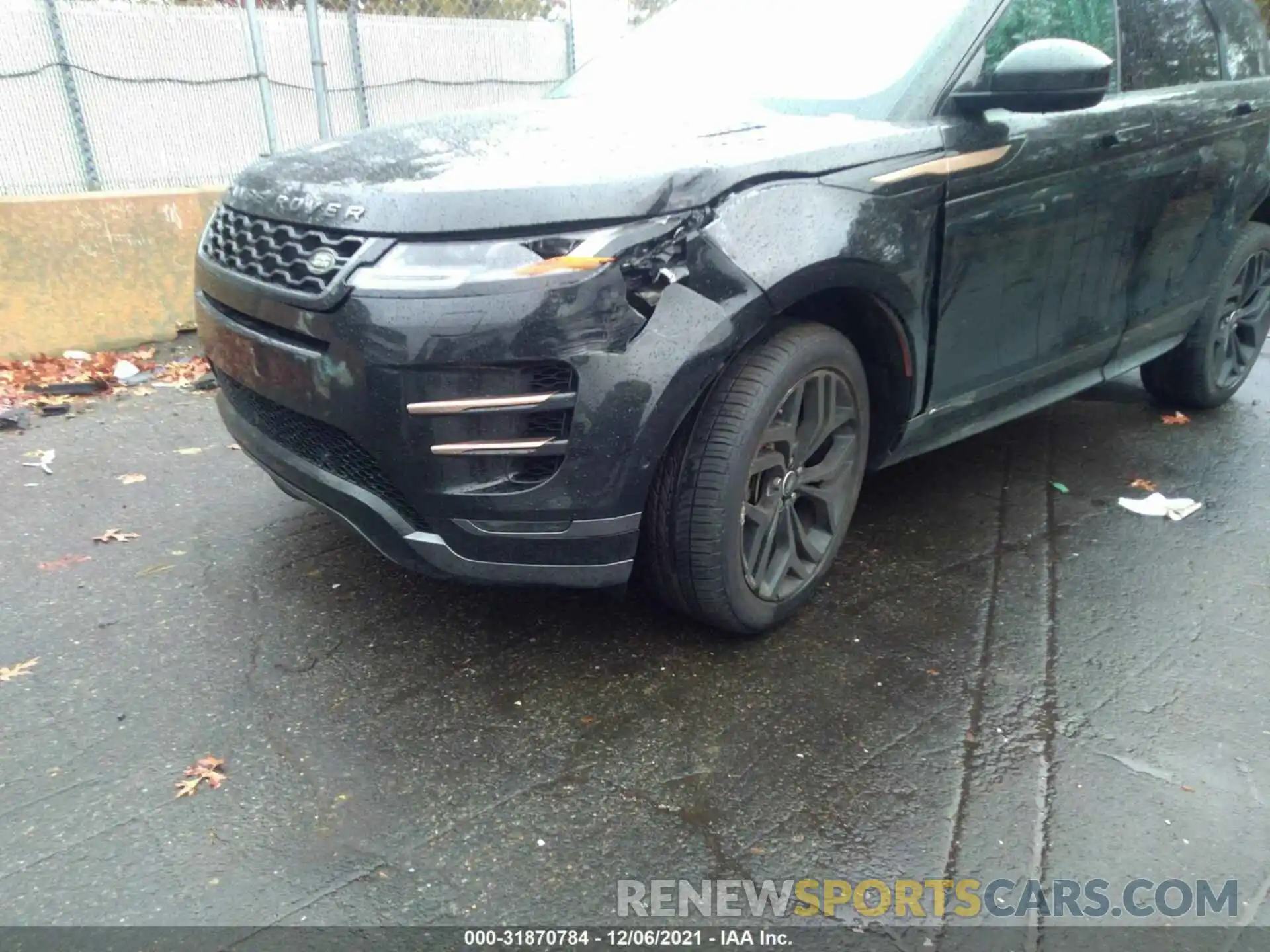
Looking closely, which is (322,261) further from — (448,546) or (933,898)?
(933,898)

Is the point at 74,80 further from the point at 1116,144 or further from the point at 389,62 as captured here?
the point at 1116,144

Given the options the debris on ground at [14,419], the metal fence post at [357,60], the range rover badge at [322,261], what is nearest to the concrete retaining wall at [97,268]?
the debris on ground at [14,419]

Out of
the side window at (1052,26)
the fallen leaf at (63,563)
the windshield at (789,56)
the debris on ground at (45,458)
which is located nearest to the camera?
the windshield at (789,56)

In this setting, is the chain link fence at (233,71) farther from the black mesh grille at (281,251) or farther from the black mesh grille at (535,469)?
the black mesh grille at (535,469)

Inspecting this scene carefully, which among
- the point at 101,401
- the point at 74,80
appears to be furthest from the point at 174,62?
the point at 101,401

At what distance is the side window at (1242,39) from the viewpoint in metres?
4.10

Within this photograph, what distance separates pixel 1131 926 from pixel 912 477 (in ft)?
7.44

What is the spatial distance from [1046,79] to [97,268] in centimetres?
492

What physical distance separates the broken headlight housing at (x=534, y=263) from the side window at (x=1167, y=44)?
2.36 meters

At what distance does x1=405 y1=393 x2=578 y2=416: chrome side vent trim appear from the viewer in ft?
7.07

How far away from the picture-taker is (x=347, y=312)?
2164 millimetres

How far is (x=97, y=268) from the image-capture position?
538 cm

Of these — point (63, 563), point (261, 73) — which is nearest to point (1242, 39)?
point (63, 563)

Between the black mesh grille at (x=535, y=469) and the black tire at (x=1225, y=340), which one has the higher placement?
the black mesh grille at (x=535, y=469)
